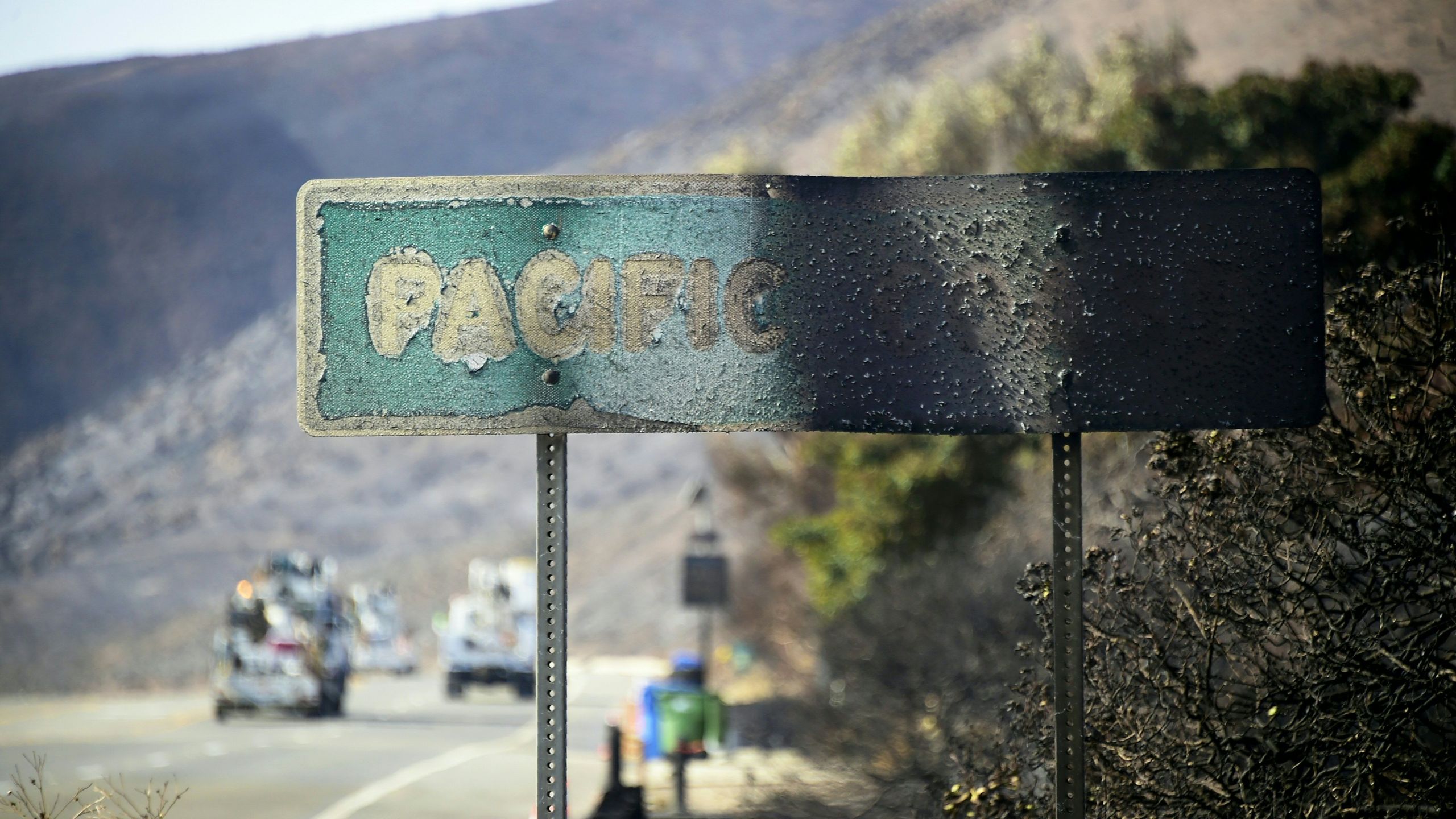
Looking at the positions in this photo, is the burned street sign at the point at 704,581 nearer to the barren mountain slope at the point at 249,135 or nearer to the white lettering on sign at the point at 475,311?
the white lettering on sign at the point at 475,311

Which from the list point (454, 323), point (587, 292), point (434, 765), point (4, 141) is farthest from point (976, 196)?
point (4, 141)

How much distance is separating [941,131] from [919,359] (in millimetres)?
41508

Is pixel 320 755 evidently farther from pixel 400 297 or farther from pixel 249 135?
pixel 249 135

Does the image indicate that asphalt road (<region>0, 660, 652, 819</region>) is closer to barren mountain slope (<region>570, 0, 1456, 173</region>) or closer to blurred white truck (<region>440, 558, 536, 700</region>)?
blurred white truck (<region>440, 558, 536, 700</region>)

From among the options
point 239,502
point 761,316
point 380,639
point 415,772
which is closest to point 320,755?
point 415,772

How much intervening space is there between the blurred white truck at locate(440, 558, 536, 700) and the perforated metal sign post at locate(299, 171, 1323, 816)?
3922 centimetres

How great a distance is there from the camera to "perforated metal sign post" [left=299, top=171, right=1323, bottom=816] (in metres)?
4.82

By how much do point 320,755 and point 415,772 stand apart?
2.90m

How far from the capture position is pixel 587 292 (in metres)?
4.82

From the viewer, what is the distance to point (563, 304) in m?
4.83

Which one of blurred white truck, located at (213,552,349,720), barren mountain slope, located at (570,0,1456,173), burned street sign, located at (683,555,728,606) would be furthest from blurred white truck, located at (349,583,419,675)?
burned street sign, located at (683,555,728,606)

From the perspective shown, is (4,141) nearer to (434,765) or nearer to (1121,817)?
(434,765)

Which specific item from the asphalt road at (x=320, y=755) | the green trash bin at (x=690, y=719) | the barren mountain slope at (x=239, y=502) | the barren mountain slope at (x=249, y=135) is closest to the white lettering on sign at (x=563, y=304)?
the asphalt road at (x=320, y=755)

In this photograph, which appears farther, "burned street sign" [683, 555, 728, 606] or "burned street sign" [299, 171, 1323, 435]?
"burned street sign" [683, 555, 728, 606]
